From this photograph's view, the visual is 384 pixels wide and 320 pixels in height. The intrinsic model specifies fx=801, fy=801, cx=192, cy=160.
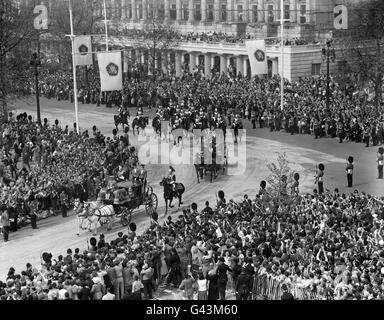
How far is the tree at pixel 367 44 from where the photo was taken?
49559 millimetres

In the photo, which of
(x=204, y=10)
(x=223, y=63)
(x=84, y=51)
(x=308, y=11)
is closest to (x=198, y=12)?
(x=204, y=10)

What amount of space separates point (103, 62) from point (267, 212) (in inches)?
728

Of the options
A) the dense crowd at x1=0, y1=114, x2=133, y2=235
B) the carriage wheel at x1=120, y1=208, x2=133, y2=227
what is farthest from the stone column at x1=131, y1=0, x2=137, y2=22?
the carriage wheel at x1=120, y1=208, x2=133, y2=227

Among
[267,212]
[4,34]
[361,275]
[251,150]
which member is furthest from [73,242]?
[4,34]

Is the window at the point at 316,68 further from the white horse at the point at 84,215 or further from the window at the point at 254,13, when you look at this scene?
the white horse at the point at 84,215

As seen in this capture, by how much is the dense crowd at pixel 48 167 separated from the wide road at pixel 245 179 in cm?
75

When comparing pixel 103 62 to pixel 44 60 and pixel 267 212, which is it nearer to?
pixel 267 212

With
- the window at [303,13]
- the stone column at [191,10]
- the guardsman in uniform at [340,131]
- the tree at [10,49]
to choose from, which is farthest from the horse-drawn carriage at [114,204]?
the stone column at [191,10]

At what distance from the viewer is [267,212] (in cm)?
2377

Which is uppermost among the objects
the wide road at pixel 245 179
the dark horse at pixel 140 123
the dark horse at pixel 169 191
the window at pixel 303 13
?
the window at pixel 303 13

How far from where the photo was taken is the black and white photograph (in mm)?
18016

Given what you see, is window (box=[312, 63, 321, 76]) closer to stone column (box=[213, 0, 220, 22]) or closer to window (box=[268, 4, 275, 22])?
window (box=[268, 4, 275, 22])

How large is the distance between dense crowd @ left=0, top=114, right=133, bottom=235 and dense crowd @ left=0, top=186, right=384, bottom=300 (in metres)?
7.62
